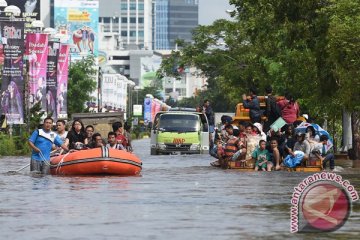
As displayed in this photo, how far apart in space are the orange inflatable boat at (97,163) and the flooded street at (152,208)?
0.74 m

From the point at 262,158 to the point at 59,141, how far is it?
231 inches

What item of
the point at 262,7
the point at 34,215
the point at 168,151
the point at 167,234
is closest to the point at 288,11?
the point at 262,7

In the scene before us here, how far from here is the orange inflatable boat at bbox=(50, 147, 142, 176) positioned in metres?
30.8

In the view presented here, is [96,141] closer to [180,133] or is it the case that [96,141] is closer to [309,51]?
[309,51]

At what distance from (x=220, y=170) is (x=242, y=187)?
9.30m

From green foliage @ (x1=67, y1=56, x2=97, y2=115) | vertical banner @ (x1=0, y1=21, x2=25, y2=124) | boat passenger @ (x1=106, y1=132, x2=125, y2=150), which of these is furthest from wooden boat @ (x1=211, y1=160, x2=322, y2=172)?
green foliage @ (x1=67, y1=56, x2=97, y2=115)

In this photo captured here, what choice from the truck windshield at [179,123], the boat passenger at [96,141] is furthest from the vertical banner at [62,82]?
the boat passenger at [96,141]

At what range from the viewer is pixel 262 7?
138 ft

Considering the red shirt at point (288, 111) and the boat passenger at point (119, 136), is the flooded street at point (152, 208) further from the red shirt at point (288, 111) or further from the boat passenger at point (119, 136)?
the red shirt at point (288, 111)

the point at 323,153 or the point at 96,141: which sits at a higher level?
the point at 96,141

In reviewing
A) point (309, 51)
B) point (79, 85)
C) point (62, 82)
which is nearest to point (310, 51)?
point (309, 51)

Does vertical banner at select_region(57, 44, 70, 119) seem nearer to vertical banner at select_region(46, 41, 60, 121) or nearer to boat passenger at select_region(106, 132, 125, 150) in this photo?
vertical banner at select_region(46, 41, 60, 121)

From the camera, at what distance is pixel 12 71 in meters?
57.1

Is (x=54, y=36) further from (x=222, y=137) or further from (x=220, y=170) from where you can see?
(x=220, y=170)
